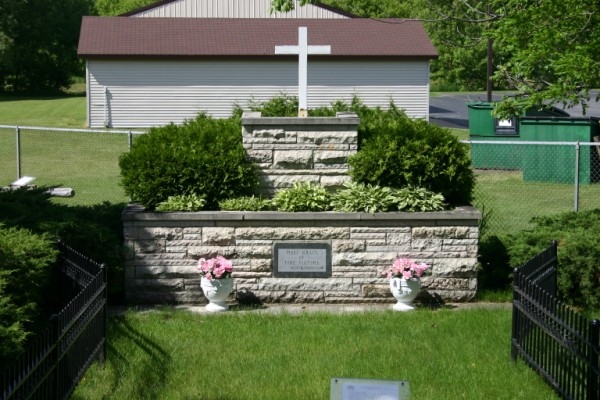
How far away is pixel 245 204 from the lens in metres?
10.4

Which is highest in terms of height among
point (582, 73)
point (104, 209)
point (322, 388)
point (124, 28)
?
point (124, 28)

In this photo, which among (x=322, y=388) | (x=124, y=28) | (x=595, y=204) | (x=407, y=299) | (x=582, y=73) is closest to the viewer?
(x=322, y=388)

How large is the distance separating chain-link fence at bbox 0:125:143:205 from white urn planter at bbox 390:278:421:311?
744 centimetres

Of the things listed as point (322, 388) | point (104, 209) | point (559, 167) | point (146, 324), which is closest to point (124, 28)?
point (559, 167)

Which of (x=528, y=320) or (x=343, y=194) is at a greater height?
(x=343, y=194)

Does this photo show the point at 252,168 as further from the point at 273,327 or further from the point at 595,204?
the point at 595,204

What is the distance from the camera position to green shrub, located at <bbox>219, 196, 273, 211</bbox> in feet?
34.2

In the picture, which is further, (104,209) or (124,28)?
(124,28)

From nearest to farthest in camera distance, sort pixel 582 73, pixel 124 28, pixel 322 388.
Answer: pixel 322 388 → pixel 582 73 → pixel 124 28

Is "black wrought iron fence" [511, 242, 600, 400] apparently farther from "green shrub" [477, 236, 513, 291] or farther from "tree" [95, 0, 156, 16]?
"tree" [95, 0, 156, 16]

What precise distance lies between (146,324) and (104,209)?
238cm

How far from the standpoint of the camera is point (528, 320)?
25.3 feet

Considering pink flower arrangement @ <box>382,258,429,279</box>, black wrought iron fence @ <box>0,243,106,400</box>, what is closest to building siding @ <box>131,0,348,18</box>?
pink flower arrangement @ <box>382,258,429,279</box>

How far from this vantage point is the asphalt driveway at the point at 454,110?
36806mm
